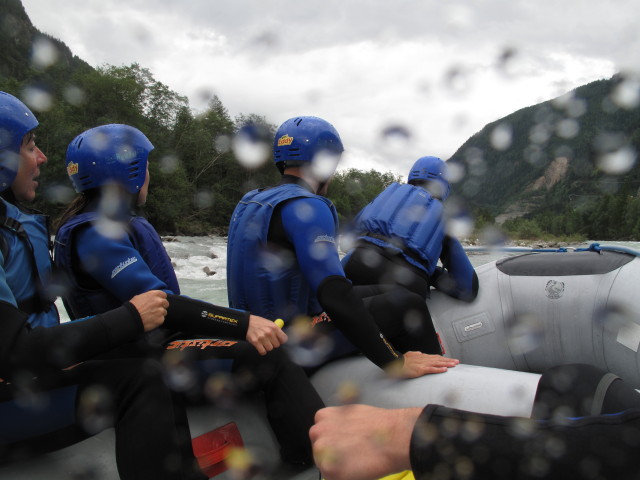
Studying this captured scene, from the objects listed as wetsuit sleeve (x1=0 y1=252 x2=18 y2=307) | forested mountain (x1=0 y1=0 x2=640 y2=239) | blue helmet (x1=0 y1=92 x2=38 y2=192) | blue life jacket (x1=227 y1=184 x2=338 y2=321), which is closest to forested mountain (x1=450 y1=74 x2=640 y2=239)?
forested mountain (x1=0 y1=0 x2=640 y2=239)

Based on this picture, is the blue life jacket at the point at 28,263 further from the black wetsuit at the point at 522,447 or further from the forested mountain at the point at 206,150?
the forested mountain at the point at 206,150

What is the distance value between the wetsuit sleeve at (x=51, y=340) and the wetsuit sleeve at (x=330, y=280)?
68cm

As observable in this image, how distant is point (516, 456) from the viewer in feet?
2.13

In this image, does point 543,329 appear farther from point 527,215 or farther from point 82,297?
point 527,215

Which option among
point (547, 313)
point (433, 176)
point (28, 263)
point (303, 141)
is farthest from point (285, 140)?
point (547, 313)

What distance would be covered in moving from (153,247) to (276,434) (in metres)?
0.84

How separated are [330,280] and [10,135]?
1.18m

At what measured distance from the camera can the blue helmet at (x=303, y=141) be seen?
2.07 m

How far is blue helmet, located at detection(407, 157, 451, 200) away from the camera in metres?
3.27

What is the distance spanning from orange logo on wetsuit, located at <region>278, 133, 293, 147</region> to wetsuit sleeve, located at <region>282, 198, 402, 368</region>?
43cm

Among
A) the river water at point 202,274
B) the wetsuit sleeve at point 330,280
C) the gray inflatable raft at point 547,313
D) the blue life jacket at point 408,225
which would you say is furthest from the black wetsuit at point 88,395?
the river water at point 202,274

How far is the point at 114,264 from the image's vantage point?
1536 mm

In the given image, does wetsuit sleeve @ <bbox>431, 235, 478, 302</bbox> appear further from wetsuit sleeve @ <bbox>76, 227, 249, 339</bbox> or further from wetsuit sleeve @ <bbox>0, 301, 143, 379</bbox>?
wetsuit sleeve @ <bbox>0, 301, 143, 379</bbox>

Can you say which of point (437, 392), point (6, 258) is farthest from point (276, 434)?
point (6, 258)
